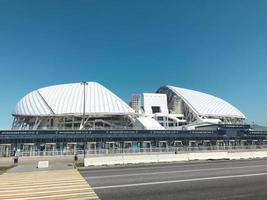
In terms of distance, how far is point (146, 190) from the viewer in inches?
470

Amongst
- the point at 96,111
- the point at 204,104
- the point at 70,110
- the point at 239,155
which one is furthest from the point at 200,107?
the point at 239,155

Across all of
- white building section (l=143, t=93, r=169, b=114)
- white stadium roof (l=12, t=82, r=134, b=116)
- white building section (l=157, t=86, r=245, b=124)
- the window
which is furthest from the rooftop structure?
white building section (l=157, t=86, r=245, b=124)

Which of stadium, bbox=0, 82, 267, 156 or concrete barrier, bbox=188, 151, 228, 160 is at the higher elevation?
stadium, bbox=0, 82, 267, 156

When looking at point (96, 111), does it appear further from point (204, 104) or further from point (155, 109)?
point (204, 104)

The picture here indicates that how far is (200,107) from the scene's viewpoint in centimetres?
11975

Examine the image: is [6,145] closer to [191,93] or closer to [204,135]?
[204,135]

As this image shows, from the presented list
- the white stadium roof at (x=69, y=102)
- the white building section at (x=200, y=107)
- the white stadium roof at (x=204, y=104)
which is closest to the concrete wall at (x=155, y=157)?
the white stadium roof at (x=69, y=102)

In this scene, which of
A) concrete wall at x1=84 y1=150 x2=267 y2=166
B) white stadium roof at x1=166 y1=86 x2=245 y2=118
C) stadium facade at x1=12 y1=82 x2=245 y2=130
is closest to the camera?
concrete wall at x1=84 y1=150 x2=267 y2=166

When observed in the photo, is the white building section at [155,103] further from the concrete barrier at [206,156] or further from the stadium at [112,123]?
the concrete barrier at [206,156]

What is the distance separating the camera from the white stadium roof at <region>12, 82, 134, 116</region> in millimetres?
88188

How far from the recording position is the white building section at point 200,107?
117 metres

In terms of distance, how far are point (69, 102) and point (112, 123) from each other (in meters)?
17.0

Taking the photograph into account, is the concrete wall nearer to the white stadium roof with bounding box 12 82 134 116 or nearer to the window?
the white stadium roof with bounding box 12 82 134 116

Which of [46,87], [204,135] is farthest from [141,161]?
[46,87]
